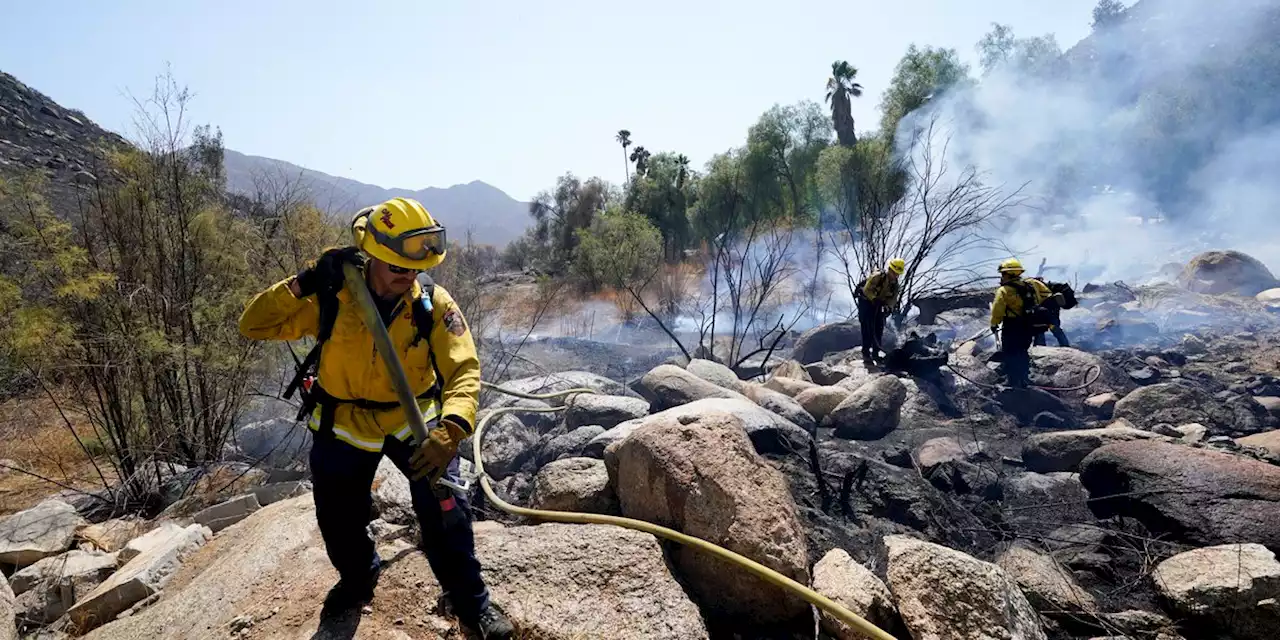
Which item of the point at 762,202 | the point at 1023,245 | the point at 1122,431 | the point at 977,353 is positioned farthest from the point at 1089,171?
the point at 1122,431

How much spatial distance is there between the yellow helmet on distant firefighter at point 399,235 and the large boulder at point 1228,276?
2213 centimetres

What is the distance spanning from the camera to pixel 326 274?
214cm

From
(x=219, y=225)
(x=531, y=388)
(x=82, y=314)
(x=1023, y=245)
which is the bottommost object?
(x=531, y=388)

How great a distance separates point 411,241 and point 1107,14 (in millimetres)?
65671

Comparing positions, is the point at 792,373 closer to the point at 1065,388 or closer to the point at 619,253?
the point at 1065,388

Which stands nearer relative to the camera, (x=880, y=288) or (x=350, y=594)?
(x=350, y=594)

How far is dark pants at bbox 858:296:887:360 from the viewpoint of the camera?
9258 mm

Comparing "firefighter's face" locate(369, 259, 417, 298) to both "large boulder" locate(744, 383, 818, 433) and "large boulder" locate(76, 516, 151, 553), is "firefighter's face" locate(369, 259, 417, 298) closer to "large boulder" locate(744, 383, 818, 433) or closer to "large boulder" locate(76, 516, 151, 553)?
"large boulder" locate(76, 516, 151, 553)

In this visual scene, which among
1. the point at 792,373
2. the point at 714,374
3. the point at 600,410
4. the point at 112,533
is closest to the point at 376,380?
the point at 112,533

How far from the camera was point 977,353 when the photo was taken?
33.1ft

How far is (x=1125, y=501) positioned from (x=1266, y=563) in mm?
1214

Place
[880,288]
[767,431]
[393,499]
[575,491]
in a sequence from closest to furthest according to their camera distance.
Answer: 1. [393,499]
2. [575,491]
3. [767,431]
4. [880,288]

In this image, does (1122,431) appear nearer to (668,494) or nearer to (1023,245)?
(668,494)

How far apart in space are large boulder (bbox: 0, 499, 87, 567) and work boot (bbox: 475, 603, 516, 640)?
3.29m
